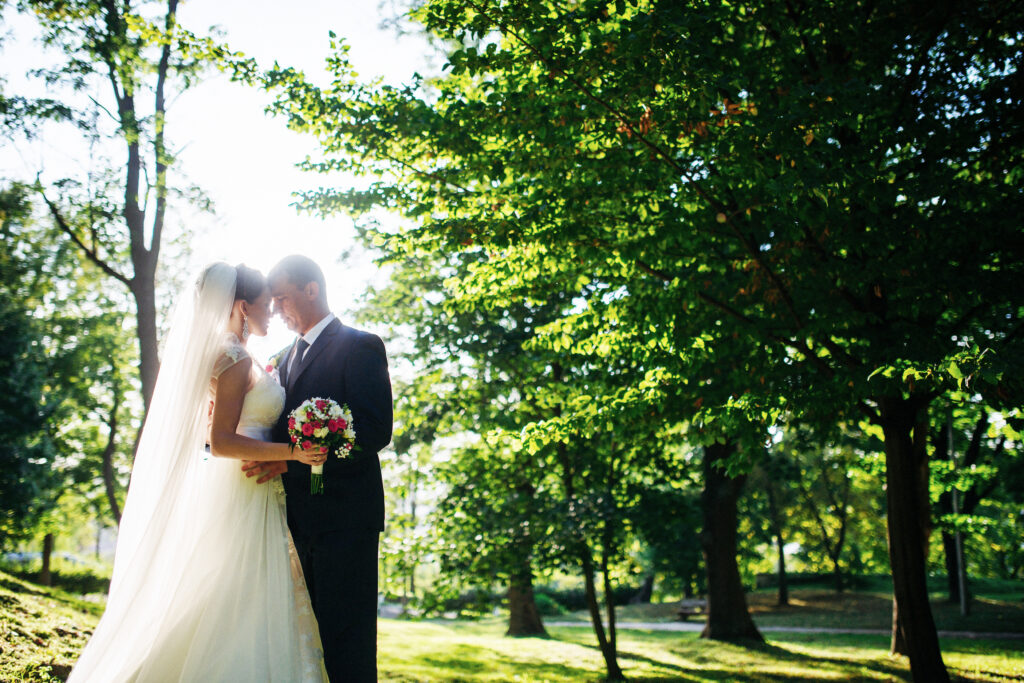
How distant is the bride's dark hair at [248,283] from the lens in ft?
13.8

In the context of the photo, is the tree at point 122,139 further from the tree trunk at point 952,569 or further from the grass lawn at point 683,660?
the tree trunk at point 952,569

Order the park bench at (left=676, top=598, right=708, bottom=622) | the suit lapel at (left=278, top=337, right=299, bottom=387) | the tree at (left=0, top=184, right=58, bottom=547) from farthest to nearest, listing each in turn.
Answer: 1. the park bench at (left=676, top=598, right=708, bottom=622)
2. the tree at (left=0, top=184, right=58, bottom=547)
3. the suit lapel at (left=278, top=337, right=299, bottom=387)

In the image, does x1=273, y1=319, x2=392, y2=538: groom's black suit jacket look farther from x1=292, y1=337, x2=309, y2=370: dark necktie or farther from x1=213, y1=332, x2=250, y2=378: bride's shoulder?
x1=213, y1=332, x2=250, y2=378: bride's shoulder

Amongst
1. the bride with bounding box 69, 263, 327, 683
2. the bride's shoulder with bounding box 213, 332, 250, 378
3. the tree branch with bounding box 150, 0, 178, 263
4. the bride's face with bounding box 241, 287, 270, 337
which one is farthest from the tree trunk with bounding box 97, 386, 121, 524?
the bride's shoulder with bounding box 213, 332, 250, 378

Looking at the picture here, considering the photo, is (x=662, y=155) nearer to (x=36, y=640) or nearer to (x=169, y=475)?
(x=169, y=475)

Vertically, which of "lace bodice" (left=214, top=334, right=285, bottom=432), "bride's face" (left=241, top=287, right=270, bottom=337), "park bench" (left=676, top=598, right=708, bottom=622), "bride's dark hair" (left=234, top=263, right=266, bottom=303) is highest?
"bride's dark hair" (left=234, top=263, right=266, bottom=303)

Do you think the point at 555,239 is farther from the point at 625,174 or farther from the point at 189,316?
the point at 189,316

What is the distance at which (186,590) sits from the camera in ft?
12.1

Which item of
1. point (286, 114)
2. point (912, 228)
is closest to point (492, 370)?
point (286, 114)

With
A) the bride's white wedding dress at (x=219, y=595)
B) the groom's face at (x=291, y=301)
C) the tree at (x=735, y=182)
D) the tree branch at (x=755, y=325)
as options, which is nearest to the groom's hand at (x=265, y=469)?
the bride's white wedding dress at (x=219, y=595)

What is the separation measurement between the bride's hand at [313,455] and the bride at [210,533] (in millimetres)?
11

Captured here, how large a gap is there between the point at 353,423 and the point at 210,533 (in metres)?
1.09

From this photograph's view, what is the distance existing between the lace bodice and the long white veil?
78 mm

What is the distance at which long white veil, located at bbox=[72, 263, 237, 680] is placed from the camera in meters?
3.67
